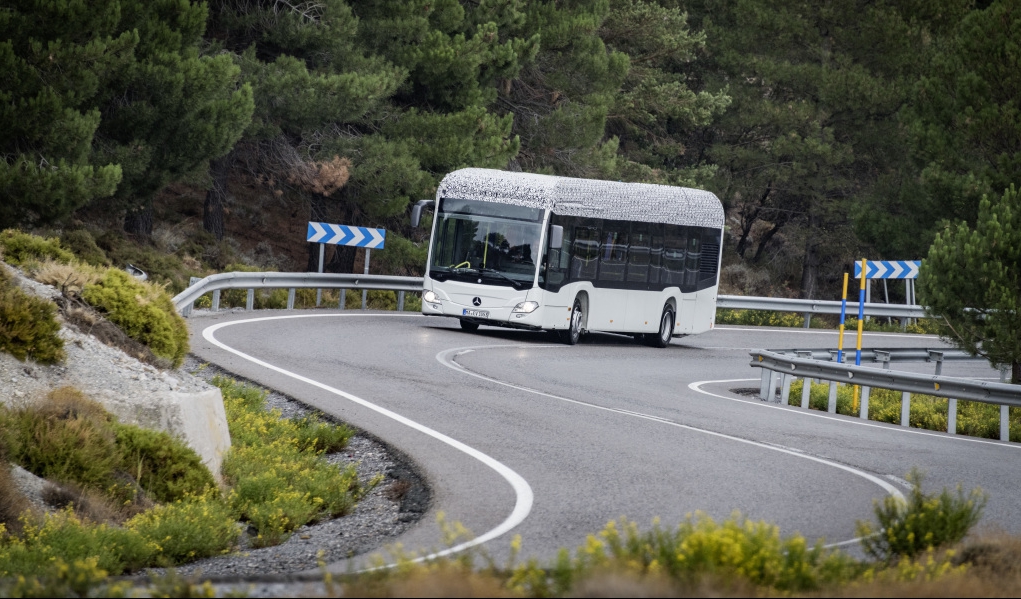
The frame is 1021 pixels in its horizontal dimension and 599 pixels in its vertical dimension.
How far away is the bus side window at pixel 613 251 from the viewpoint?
23828mm

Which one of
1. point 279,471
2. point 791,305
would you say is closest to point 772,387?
point 279,471

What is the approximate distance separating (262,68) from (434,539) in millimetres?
22137

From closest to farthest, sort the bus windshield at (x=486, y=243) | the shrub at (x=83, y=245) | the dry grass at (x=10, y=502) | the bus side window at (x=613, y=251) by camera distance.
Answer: the dry grass at (x=10, y=502), the bus windshield at (x=486, y=243), the bus side window at (x=613, y=251), the shrub at (x=83, y=245)

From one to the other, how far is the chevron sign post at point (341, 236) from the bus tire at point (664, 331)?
6.57 m

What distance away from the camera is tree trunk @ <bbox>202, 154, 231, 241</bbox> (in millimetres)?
31312

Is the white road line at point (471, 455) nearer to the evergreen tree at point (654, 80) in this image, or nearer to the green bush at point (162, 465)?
the green bush at point (162, 465)

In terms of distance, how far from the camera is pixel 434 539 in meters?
7.65

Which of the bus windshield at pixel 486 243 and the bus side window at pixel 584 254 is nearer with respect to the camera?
the bus windshield at pixel 486 243

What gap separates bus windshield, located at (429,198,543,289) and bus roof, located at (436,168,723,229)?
21 centimetres

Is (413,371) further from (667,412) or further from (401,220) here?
(401,220)

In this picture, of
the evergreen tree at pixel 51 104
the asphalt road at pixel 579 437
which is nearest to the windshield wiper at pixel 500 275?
the asphalt road at pixel 579 437

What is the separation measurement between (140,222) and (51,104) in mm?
7836

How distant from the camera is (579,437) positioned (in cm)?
1192

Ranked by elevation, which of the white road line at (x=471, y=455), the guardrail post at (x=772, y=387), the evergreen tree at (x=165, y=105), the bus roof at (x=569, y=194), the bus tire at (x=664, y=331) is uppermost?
the evergreen tree at (x=165, y=105)
